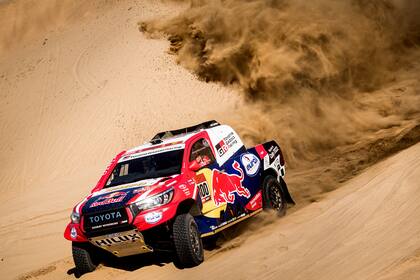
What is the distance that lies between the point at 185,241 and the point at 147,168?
5.00ft

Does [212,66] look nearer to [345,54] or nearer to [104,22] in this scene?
[345,54]

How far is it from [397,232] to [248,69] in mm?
13101

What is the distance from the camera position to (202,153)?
30.0ft

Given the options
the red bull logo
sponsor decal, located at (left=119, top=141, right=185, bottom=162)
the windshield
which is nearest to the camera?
the windshield

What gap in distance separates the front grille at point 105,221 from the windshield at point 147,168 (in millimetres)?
935

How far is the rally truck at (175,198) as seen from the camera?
784cm

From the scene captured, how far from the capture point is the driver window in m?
8.90

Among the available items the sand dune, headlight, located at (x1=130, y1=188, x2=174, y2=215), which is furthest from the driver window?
the sand dune

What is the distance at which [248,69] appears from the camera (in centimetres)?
1994

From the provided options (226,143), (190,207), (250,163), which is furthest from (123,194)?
(250,163)

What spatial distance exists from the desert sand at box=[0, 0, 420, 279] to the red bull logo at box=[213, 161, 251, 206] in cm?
62

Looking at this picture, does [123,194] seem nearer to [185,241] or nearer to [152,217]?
[152,217]

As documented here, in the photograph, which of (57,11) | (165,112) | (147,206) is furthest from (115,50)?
(147,206)

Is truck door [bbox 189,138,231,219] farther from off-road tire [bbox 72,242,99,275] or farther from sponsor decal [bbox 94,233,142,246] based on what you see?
off-road tire [bbox 72,242,99,275]
